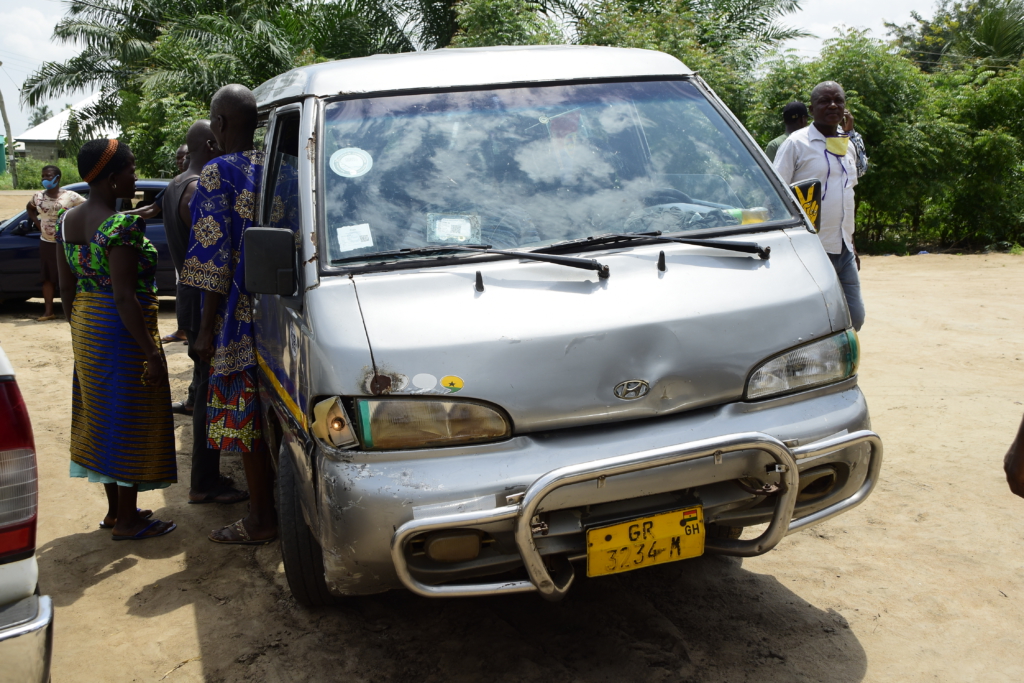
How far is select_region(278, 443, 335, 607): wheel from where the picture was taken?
3.02 m

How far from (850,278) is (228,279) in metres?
3.62

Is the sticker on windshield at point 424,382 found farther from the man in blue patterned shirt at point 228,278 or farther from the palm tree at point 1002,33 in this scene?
the palm tree at point 1002,33

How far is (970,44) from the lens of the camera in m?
26.5

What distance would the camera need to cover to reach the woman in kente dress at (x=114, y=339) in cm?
365

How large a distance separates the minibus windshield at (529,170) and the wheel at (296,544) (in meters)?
0.89

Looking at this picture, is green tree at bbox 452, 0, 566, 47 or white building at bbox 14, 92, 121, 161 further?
white building at bbox 14, 92, 121, 161

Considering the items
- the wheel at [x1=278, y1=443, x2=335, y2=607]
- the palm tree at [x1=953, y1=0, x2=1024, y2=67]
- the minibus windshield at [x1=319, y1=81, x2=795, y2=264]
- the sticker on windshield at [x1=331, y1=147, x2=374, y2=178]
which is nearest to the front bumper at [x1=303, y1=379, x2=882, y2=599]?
the wheel at [x1=278, y1=443, x2=335, y2=607]

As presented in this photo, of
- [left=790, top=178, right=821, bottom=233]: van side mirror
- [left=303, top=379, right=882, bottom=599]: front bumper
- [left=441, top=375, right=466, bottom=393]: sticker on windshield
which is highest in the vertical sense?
[left=790, top=178, right=821, bottom=233]: van side mirror

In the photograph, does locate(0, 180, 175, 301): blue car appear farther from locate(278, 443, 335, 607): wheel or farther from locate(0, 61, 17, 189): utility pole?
locate(0, 61, 17, 189): utility pole

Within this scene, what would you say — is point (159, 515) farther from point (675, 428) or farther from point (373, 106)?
point (675, 428)

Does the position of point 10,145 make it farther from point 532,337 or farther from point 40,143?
point 532,337

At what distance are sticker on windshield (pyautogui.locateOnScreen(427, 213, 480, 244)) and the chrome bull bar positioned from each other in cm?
92

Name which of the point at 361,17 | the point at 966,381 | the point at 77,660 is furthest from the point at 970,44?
the point at 77,660

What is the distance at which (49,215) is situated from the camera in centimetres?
955
